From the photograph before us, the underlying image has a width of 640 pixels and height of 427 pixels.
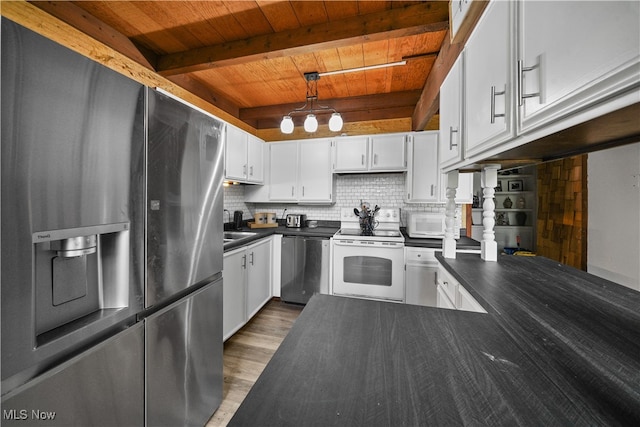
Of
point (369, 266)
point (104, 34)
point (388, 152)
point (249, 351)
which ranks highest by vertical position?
point (104, 34)

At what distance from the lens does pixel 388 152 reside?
3.19 meters

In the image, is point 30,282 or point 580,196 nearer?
point 30,282

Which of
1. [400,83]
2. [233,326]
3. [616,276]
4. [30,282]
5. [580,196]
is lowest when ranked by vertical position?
[233,326]

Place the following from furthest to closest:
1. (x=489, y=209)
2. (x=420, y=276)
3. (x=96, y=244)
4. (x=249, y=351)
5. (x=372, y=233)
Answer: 1. (x=372, y=233)
2. (x=420, y=276)
3. (x=249, y=351)
4. (x=489, y=209)
5. (x=96, y=244)

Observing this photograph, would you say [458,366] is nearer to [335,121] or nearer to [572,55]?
[572,55]

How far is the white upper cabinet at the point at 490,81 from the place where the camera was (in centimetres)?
89

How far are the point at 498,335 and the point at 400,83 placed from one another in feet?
9.76

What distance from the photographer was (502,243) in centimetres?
442

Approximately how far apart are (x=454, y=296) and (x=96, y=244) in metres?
1.82

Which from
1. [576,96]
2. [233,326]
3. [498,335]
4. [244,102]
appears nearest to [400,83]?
[244,102]

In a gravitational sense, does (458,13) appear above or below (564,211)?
above

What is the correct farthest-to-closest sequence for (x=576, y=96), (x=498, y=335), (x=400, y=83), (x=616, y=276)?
1. (x=400, y=83)
2. (x=616, y=276)
3. (x=498, y=335)
4. (x=576, y=96)

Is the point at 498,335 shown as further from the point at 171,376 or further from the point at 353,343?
the point at 171,376

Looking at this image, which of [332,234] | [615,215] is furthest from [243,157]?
[615,215]
